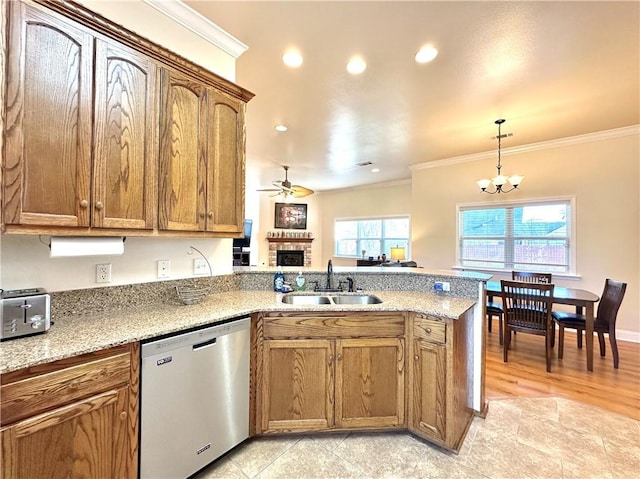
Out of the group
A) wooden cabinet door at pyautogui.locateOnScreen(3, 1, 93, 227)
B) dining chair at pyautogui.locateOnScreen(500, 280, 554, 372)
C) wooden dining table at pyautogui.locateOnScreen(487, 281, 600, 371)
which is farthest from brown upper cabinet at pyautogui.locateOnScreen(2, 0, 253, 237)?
wooden dining table at pyautogui.locateOnScreen(487, 281, 600, 371)

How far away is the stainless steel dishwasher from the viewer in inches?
54.4

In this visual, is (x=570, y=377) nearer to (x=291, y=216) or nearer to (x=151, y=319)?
(x=151, y=319)

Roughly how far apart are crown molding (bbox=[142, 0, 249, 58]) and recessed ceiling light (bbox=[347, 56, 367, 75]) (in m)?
0.87

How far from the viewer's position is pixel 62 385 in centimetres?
111

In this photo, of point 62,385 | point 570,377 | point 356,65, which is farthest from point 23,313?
point 570,377

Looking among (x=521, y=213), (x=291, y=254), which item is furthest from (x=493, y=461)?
(x=291, y=254)

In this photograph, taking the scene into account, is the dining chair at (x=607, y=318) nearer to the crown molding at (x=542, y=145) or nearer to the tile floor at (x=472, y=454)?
the tile floor at (x=472, y=454)

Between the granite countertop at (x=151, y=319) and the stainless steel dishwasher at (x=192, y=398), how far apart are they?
74mm

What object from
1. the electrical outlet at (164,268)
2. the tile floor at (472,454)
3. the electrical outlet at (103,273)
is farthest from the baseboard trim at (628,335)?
the electrical outlet at (103,273)

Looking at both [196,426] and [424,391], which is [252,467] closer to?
[196,426]

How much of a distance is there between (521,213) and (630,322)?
1.95 meters

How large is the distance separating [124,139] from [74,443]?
139cm

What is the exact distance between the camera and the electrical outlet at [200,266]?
216cm

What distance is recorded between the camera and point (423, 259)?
18.9 feet
